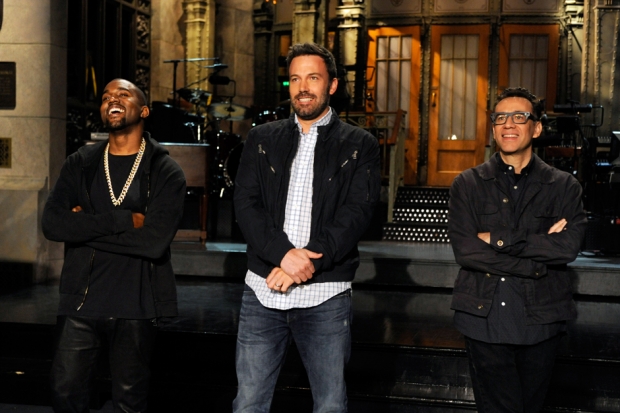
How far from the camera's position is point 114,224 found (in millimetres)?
3176

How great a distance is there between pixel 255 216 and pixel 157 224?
0.62 metres

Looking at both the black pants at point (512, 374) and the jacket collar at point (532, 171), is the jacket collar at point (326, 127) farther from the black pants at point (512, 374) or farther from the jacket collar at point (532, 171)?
the black pants at point (512, 374)

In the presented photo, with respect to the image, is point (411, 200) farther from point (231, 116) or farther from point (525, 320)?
point (525, 320)

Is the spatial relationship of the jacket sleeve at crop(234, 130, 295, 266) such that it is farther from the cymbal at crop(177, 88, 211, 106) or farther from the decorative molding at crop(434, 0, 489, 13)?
the decorative molding at crop(434, 0, 489, 13)

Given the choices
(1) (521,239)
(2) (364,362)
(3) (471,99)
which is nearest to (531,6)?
(3) (471,99)

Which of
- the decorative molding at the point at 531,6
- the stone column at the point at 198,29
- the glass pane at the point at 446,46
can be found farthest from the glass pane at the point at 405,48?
the stone column at the point at 198,29

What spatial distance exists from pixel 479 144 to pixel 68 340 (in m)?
9.82

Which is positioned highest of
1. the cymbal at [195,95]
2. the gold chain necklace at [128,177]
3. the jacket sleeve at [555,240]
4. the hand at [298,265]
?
the cymbal at [195,95]

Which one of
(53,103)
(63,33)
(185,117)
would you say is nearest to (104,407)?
(53,103)

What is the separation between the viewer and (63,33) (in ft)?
22.0

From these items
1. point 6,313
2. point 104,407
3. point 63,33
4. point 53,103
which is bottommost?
point 104,407

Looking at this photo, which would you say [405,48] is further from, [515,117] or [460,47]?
[515,117]

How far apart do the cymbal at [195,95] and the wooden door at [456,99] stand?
413cm

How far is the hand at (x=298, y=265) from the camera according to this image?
2662 millimetres
